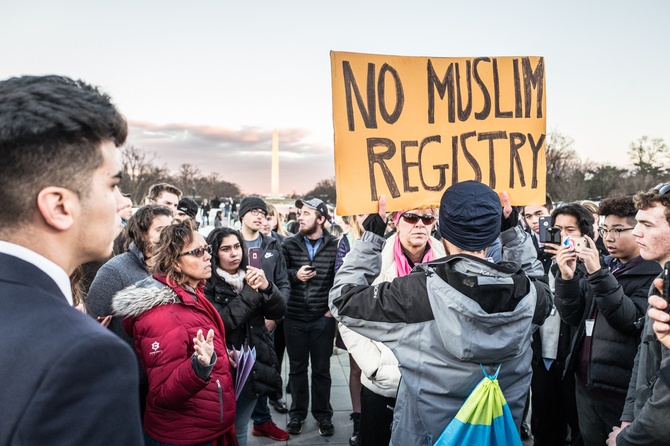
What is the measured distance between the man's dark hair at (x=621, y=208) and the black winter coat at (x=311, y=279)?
2.66m

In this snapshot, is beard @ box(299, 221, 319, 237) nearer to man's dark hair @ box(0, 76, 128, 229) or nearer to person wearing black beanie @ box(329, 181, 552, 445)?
person wearing black beanie @ box(329, 181, 552, 445)

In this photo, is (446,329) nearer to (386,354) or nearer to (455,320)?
(455,320)

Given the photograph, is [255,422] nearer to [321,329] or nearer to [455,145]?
[321,329]

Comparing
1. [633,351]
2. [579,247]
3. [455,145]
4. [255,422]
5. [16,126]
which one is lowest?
[255,422]

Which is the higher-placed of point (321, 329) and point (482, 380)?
point (482, 380)

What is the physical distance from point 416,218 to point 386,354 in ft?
2.96

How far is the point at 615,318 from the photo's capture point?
2.75 meters

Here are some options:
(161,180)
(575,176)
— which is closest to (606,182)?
(575,176)

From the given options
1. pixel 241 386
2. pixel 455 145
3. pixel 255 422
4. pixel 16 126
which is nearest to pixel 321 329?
pixel 255 422

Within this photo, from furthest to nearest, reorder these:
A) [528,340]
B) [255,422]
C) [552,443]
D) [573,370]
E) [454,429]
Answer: [255,422], [552,443], [573,370], [528,340], [454,429]

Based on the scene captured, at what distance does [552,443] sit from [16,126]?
4.40 metres

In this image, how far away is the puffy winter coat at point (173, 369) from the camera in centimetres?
233

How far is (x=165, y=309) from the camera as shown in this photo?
248 centimetres

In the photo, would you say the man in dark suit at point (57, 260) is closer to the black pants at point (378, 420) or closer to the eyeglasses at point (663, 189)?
the black pants at point (378, 420)
